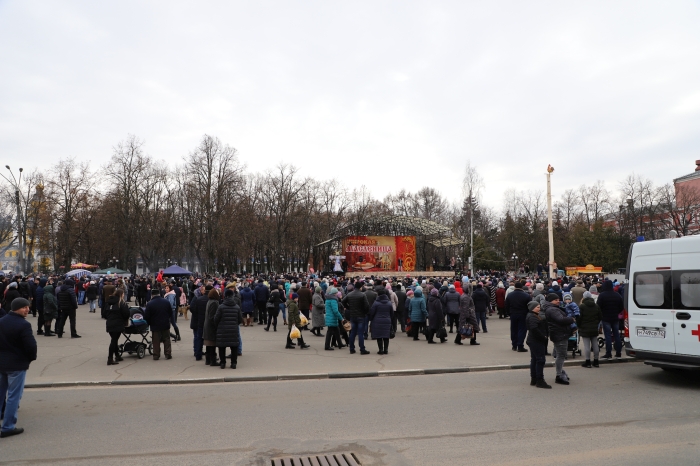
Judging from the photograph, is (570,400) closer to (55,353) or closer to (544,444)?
(544,444)

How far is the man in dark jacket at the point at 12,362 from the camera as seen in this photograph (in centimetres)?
623

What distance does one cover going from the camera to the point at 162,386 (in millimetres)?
9180

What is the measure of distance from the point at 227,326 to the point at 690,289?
352 inches

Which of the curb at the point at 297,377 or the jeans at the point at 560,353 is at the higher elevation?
the jeans at the point at 560,353

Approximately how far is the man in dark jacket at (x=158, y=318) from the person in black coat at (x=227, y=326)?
166cm

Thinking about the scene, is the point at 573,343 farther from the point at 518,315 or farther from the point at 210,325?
the point at 210,325

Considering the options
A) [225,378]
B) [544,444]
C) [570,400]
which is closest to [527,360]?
[570,400]

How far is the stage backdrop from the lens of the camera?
51875 mm

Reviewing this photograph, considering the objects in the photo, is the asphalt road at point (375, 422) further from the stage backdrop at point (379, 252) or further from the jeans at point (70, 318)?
the stage backdrop at point (379, 252)

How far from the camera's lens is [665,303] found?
8891mm

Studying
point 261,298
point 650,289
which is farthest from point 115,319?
point 650,289

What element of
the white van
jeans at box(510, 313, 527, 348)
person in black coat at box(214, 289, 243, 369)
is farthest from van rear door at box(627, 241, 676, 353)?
person in black coat at box(214, 289, 243, 369)

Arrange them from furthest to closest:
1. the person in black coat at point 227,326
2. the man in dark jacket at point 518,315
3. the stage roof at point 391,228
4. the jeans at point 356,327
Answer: the stage roof at point 391,228 → the man in dark jacket at point 518,315 → the jeans at point 356,327 → the person in black coat at point 227,326

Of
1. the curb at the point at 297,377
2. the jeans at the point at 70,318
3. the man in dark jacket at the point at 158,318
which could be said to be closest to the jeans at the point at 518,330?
the curb at the point at 297,377
